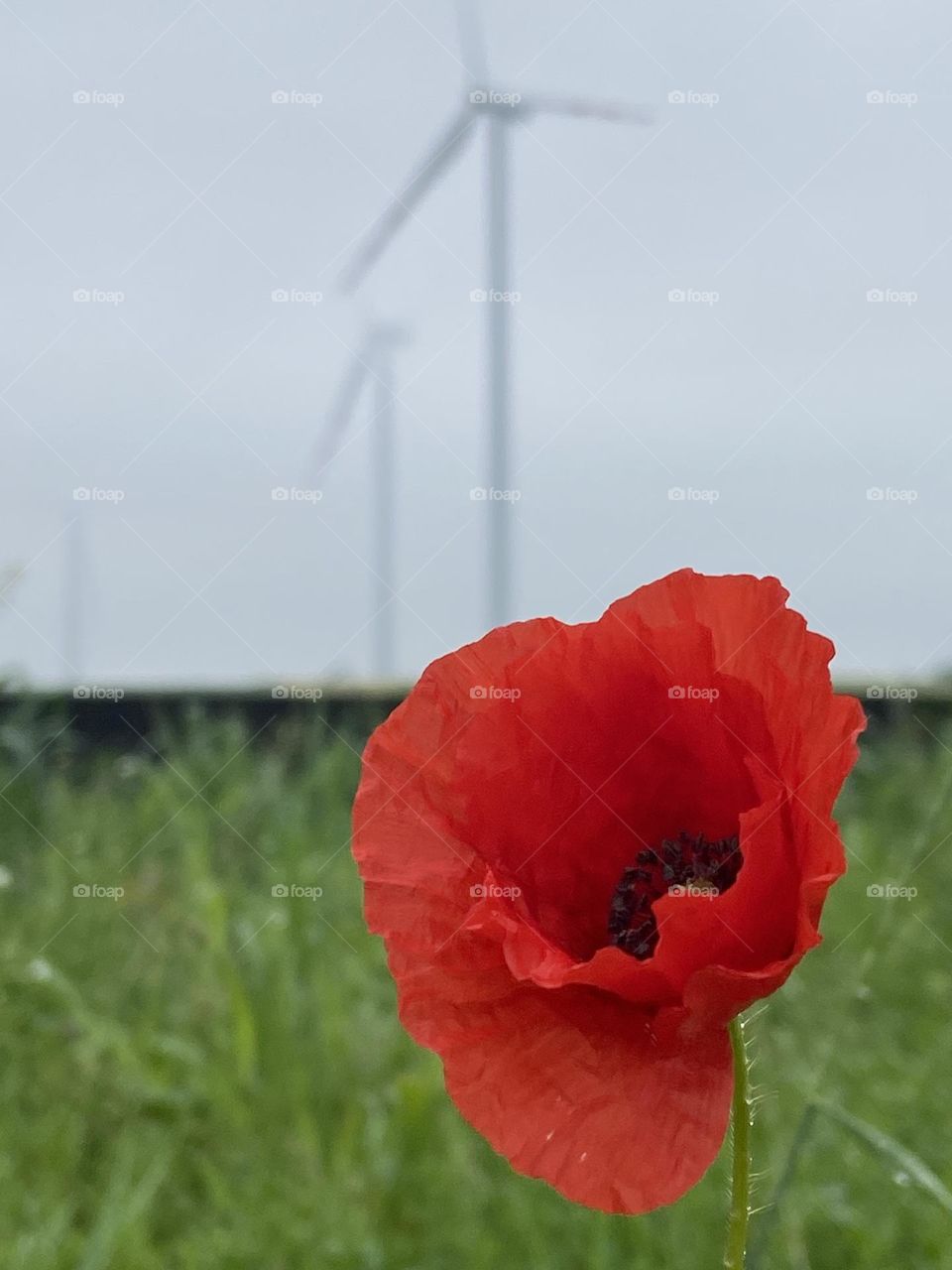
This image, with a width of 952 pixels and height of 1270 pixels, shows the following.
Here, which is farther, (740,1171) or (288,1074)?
(288,1074)

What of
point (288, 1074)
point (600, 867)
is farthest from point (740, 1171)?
point (288, 1074)

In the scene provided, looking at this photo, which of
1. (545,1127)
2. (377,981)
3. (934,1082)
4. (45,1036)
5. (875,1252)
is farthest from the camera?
(377,981)

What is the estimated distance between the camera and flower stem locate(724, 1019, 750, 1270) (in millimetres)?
360

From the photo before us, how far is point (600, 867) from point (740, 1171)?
14 centimetres

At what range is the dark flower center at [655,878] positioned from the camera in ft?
1.58

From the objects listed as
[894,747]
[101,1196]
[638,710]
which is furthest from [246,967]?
[894,747]

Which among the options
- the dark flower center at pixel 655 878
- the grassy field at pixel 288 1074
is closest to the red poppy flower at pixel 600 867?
the dark flower center at pixel 655 878

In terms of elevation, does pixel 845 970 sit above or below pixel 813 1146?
above

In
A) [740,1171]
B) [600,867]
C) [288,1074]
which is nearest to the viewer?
[740,1171]

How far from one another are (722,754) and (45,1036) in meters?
1.11

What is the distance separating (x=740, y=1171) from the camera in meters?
0.36

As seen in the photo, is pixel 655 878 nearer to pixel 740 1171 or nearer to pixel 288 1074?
pixel 740 1171

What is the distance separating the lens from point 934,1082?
50.3 inches

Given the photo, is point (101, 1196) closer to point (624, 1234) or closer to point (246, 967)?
point (246, 967)
